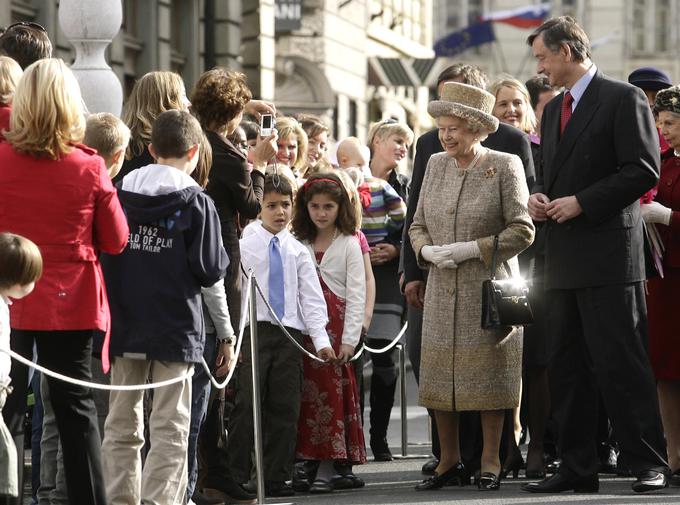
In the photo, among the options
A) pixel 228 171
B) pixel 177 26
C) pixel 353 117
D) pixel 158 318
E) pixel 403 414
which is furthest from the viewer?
pixel 353 117

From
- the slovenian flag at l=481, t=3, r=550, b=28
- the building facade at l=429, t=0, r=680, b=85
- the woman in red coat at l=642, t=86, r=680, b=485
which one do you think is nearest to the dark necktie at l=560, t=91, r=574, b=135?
the woman in red coat at l=642, t=86, r=680, b=485

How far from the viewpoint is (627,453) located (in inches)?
366

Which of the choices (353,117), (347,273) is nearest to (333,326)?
(347,273)

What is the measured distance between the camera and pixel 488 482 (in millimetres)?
9492

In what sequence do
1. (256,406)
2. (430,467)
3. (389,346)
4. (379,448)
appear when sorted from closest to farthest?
(256,406) < (430,467) < (389,346) < (379,448)

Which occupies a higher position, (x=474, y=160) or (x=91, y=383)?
(x=474, y=160)

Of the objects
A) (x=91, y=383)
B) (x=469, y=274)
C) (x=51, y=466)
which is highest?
(x=469, y=274)

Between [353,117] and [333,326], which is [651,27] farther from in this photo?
[333,326]

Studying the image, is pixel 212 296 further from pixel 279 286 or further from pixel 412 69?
pixel 412 69

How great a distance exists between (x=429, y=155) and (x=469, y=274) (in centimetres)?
116

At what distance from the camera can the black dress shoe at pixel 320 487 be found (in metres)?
9.91

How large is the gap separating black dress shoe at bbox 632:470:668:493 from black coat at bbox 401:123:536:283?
1701 millimetres

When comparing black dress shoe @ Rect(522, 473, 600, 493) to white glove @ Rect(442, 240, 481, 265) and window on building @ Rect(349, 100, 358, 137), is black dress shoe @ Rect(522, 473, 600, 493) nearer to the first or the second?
white glove @ Rect(442, 240, 481, 265)

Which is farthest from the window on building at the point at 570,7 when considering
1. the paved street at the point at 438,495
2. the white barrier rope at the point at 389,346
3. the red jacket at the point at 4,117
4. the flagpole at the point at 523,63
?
the red jacket at the point at 4,117
